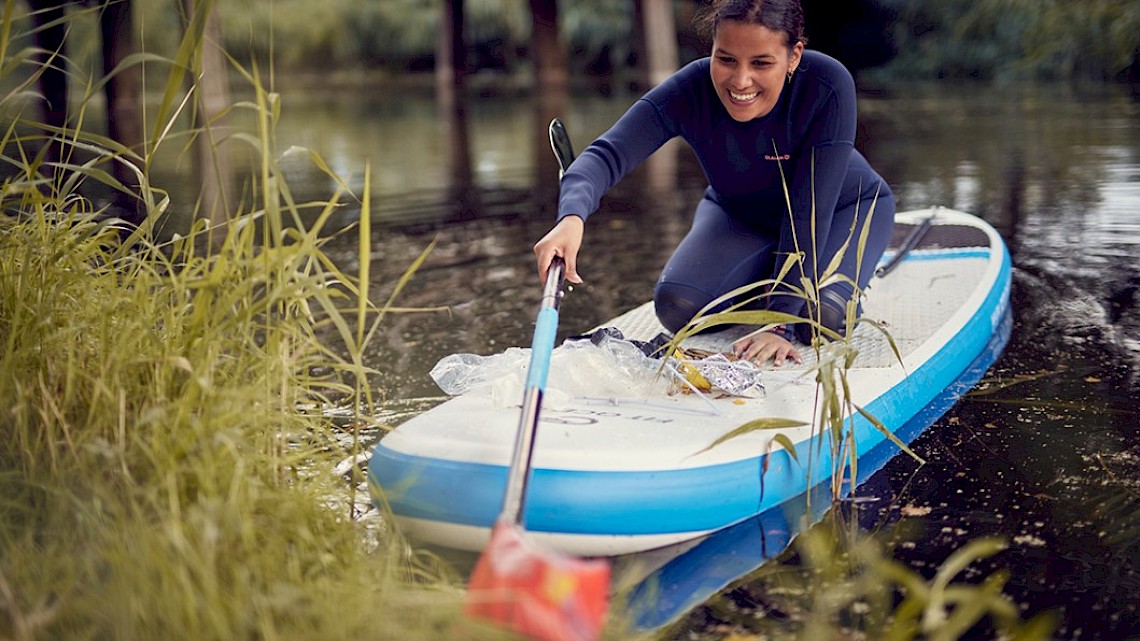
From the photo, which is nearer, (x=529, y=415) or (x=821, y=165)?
(x=529, y=415)

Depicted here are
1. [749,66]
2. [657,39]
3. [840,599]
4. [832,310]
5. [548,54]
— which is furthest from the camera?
[548,54]

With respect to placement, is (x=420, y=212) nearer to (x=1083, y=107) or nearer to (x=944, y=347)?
(x=944, y=347)

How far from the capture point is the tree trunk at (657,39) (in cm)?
1247

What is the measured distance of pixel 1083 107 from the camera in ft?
32.7

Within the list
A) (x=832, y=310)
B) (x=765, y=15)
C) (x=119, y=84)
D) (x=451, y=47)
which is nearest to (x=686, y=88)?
(x=765, y=15)

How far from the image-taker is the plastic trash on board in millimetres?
2389

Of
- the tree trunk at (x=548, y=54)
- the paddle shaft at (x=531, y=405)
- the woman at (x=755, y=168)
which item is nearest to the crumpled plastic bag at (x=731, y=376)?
the woman at (x=755, y=168)

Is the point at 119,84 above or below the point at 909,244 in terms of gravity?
below

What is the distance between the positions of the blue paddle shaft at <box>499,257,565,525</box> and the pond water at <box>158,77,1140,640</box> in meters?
0.31

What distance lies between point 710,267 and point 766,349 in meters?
Answer: 0.45

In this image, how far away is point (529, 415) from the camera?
1880mm

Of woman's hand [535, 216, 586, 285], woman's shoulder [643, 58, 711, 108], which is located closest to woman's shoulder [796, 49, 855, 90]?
woman's shoulder [643, 58, 711, 108]

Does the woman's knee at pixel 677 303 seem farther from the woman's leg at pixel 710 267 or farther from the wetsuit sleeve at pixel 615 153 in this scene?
the wetsuit sleeve at pixel 615 153

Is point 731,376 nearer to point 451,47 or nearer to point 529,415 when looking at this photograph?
point 529,415
